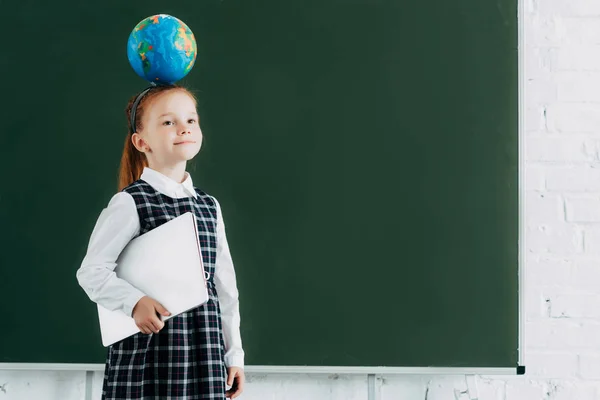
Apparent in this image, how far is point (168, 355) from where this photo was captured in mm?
1203

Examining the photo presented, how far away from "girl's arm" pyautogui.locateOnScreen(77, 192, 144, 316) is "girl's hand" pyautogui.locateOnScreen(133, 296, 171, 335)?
0.04 ft

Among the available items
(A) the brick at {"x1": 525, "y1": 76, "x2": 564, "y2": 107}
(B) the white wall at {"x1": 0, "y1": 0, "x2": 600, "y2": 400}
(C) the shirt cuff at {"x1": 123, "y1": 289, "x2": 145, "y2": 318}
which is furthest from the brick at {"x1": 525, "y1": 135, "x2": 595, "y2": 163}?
(C) the shirt cuff at {"x1": 123, "y1": 289, "x2": 145, "y2": 318}

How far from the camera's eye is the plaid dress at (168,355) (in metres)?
1.20

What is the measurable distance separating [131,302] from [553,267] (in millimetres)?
1251

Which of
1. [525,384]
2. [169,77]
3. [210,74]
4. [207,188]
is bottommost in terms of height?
[525,384]

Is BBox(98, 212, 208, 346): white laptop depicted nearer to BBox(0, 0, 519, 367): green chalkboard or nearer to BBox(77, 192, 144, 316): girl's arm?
BBox(77, 192, 144, 316): girl's arm

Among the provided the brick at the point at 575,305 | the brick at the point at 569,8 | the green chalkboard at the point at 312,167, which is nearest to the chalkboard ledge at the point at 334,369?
the green chalkboard at the point at 312,167

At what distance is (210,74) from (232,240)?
472 millimetres

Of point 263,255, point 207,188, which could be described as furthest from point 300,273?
point 207,188

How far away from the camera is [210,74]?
74.1 inches

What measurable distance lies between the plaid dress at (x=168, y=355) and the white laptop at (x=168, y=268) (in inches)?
1.6

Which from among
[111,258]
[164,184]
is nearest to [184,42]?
[164,184]

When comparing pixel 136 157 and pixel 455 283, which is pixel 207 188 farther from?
pixel 455 283

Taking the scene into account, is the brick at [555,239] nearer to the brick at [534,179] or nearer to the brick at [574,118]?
the brick at [534,179]
